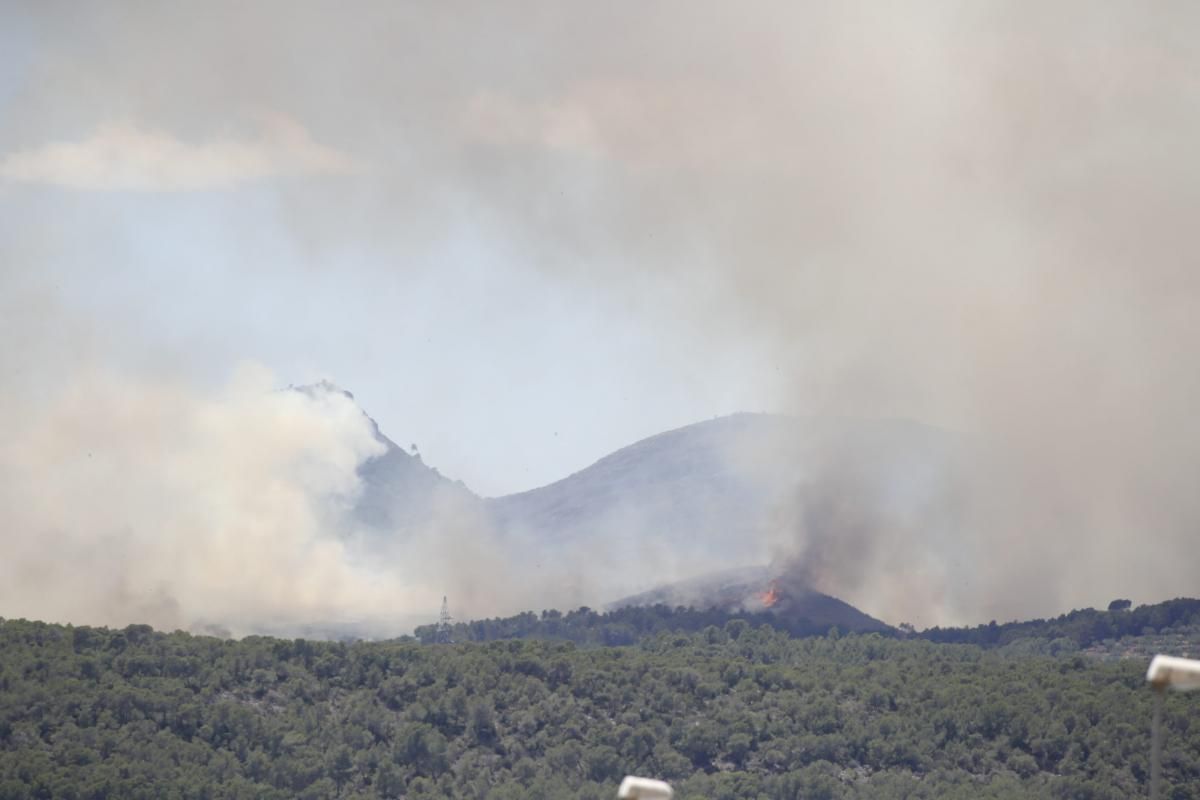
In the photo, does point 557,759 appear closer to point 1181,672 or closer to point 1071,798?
point 1071,798

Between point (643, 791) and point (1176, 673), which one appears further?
point (643, 791)

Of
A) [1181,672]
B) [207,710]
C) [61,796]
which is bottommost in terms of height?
[1181,672]

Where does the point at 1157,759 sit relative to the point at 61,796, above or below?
below

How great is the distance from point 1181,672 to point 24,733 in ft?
444

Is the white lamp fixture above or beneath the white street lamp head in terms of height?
beneath

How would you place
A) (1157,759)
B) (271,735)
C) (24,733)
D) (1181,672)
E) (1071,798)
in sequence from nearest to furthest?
1. (1181,672)
2. (1157,759)
3. (24,733)
4. (271,735)
5. (1071,798)

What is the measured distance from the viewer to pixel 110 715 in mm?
178500

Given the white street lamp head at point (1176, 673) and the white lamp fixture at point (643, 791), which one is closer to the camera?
the white street lamp head at point (1176, 673)

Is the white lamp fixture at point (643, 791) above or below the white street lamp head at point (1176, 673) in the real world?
below

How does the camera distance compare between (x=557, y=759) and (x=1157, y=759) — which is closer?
(x=1157, y=759)

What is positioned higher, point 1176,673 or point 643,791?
point 1176,673

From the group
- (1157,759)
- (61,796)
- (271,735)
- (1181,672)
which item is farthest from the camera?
(271,735)

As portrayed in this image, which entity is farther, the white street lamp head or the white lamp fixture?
the white lamp fixture

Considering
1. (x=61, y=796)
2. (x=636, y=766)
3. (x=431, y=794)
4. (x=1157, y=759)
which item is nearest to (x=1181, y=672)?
(x=1157, y=759)
